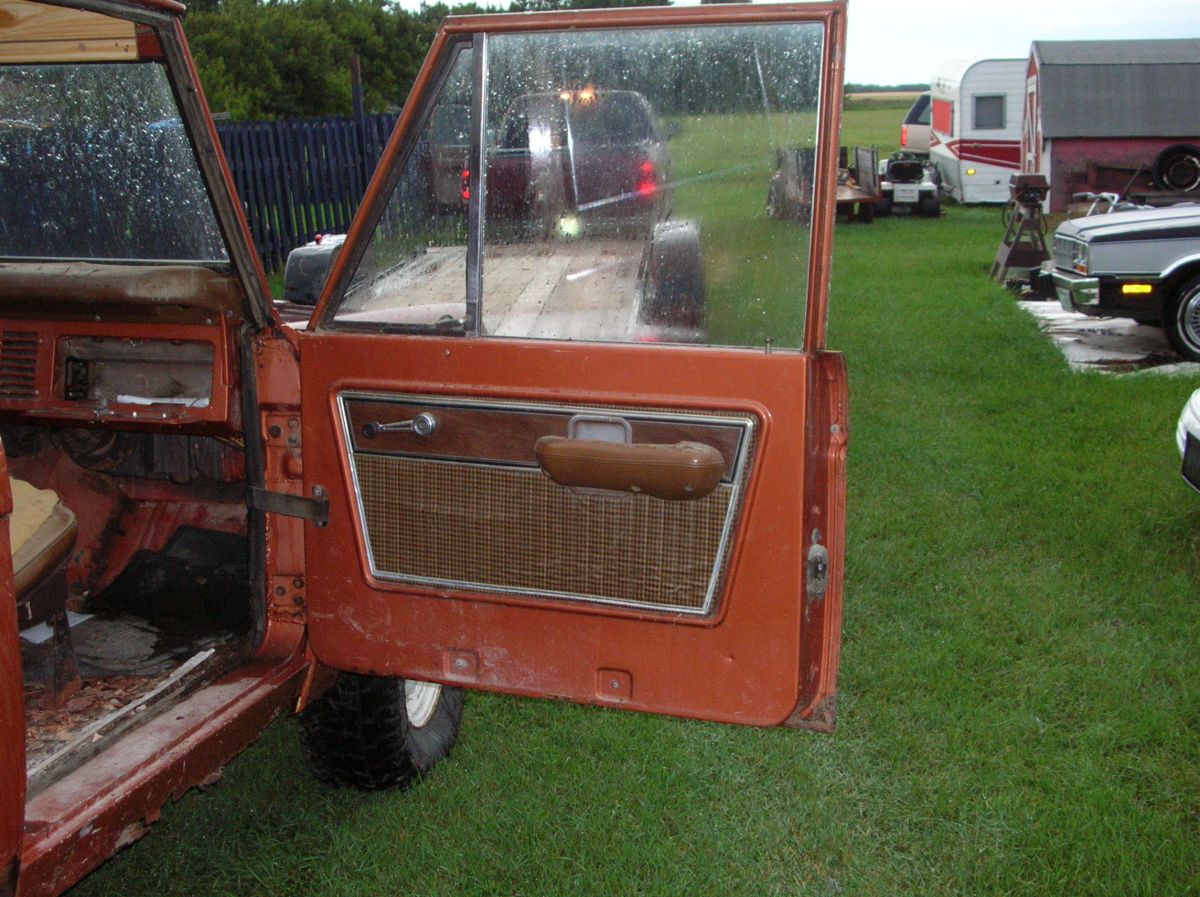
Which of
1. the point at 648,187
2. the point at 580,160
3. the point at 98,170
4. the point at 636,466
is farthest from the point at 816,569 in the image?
the point at 98,170

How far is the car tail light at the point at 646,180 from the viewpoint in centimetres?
244

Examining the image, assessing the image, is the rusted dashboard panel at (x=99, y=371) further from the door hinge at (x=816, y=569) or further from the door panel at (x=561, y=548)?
the door hinge at (x=816, y=569)

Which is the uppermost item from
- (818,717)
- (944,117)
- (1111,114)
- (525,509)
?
(944,117)

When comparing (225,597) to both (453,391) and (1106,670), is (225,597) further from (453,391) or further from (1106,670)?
(1106,670)

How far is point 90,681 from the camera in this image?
287 cm

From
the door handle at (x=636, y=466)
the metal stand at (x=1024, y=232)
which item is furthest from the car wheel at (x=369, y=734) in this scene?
the metal stand at (x=1024, y=232)

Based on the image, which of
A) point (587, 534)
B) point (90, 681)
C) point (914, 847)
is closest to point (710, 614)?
point (587, 534)

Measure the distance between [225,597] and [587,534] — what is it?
144 cm

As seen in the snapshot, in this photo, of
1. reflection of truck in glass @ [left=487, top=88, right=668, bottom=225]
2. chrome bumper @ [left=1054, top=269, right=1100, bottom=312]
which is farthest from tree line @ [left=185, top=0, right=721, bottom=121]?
reflection of truck in glass @ [left=487, top=88, right=668, bottom=225]

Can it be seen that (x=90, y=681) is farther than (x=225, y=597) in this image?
No

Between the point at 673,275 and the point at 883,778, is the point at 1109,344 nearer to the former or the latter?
the point at 883,778

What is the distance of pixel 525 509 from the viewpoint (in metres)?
2.49

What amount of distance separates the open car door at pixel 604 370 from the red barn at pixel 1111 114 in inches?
671

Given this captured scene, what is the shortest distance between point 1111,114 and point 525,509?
18.0 metres
